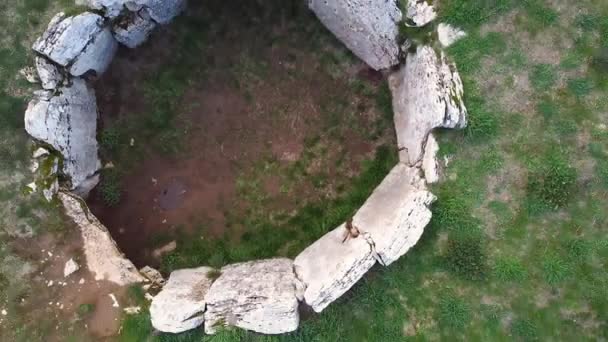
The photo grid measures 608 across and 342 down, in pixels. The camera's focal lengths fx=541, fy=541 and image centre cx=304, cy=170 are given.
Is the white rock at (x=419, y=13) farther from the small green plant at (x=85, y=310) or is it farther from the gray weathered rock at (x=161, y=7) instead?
the small green plant at (x=85, y=310)

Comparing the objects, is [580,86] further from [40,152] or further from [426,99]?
[40,152]

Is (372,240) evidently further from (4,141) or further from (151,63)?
(4,141)

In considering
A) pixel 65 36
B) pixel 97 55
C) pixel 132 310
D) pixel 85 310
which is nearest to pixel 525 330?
pixel 132 310

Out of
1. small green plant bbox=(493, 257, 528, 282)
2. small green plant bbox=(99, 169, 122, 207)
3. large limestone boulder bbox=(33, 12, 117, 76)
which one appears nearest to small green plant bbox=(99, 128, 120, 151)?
small green plant bbox=(99, 169, 122, 207)

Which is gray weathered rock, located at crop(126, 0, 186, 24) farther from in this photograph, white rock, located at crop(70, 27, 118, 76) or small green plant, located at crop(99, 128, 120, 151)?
small green plant, located at crop(99, 128, 120, 151)

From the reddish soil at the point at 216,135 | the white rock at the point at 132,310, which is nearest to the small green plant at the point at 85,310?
the white rock at the point at 132,310

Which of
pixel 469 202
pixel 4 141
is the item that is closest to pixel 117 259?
pixel 4 141
